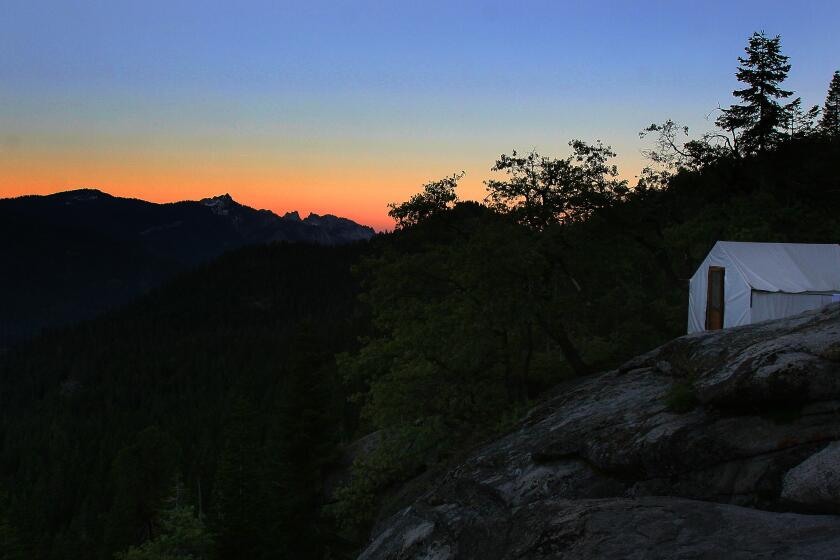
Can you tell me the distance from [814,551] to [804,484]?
2.11m

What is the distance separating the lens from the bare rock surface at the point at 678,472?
6.13 meters

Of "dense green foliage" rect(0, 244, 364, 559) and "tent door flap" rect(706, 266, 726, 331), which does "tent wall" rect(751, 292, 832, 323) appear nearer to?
"tent door flap" rect(706, 266, 726, 331)

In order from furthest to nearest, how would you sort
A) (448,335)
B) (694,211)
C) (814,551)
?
(694,211), (448,335), (814,551)

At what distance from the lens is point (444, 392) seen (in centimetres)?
2523

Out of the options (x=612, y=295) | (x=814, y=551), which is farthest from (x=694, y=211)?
(x=814, y=551)

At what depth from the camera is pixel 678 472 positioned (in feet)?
29.0

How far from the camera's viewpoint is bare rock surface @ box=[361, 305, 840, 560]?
20.1 ft

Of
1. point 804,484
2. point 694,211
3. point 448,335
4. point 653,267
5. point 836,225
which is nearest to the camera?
point 804,484

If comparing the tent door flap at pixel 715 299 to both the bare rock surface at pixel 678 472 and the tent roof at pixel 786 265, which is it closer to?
the tent roof at pixel 786 265

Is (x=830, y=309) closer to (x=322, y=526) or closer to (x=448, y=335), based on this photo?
(x=448, y=335)

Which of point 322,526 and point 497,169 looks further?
point 322,526

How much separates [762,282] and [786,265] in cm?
190

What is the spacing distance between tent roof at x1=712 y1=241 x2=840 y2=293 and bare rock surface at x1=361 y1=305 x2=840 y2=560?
31.4ft

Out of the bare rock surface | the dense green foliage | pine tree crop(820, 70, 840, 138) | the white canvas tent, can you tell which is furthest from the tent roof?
pine tree crop(820, 70, 840, 138)
